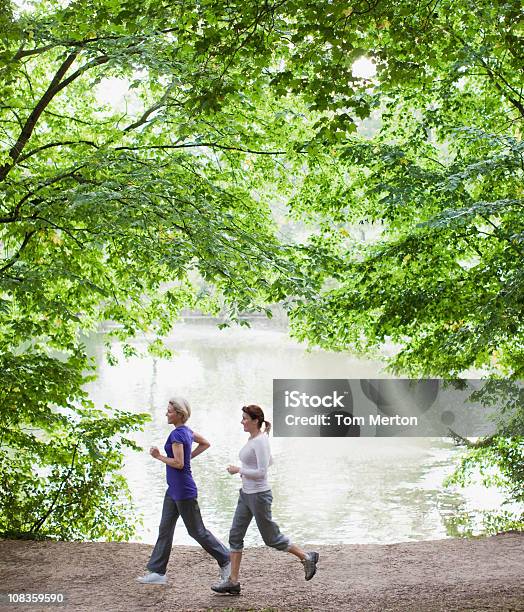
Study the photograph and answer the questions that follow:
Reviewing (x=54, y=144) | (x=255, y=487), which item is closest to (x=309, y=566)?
(x=255, y=487)

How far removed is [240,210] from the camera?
10.9m

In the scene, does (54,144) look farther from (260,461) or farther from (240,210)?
(260,461)

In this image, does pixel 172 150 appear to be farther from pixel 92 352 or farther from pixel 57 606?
pixel 92 352

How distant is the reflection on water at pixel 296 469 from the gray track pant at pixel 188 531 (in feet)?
14.0

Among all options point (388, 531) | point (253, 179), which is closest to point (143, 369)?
point (388, 531)

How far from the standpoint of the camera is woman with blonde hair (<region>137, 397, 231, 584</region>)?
668 cm

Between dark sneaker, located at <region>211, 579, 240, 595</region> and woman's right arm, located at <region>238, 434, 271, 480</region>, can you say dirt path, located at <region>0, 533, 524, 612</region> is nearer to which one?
dark sneaker, located at <region>211, 579, 240, 595</region>

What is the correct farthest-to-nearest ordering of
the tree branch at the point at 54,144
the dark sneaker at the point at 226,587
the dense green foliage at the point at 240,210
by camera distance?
1. the tree branch at the point at 54,144
2. the dense green foliage at the point at 240,210
3. the dark sneaker at the point at 226,587

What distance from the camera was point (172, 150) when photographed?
36.8 ft

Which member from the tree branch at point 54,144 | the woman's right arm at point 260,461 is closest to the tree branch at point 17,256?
the tree branch at point 54,144

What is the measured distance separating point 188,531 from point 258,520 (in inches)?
26.3

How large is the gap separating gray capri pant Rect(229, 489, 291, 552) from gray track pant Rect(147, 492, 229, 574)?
0.83 feet

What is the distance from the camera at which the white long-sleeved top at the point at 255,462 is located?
6430mm

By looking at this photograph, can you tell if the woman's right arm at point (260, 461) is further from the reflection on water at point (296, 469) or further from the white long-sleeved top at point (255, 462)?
the reflection on water at point (296, 469)
